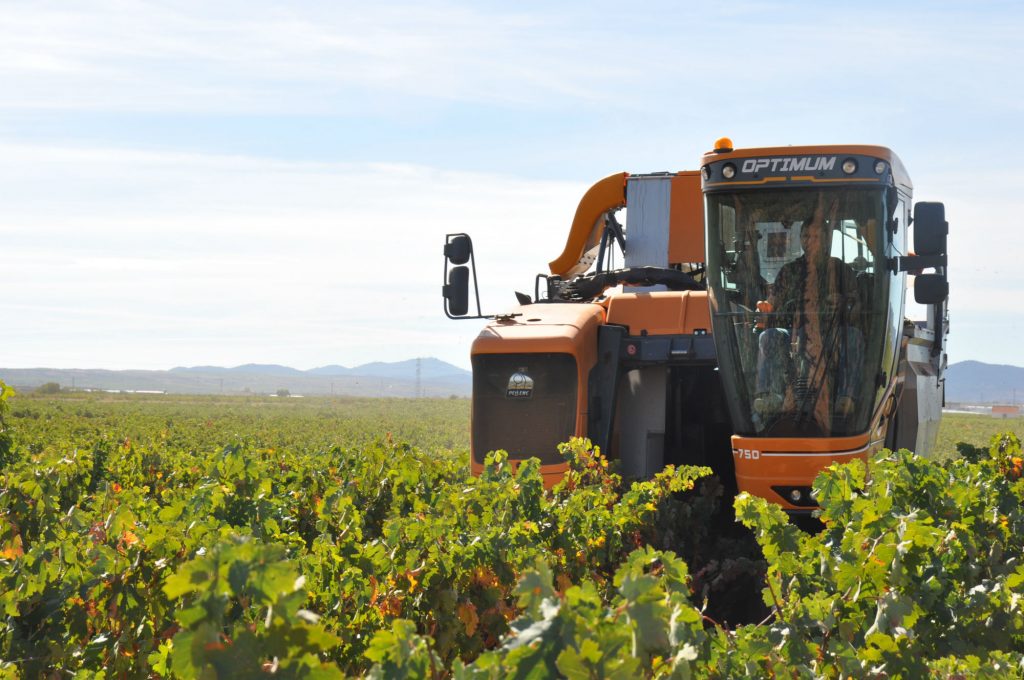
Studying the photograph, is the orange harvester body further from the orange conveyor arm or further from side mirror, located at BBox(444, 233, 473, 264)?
the orange conveyor arm

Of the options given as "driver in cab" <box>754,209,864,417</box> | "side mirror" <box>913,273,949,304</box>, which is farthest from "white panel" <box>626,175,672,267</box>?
"side mirror" <box>913,273,949,304</box>

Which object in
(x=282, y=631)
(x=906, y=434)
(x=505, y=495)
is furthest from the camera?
(x=906, y=434)

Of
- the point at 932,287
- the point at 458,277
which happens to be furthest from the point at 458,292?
the point at 932,287

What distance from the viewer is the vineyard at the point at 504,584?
2615 mm

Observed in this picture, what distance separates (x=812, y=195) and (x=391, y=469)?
3.51m

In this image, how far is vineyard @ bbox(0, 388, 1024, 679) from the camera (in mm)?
2615

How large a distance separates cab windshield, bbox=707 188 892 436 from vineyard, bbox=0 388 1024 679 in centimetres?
93

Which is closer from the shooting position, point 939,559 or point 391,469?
point 939,559

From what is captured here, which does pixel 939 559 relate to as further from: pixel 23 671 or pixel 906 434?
pixel 906 434

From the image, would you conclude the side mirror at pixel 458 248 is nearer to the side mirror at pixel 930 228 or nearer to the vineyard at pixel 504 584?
the vineyard at pixel 504 584

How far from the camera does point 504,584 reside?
507cm

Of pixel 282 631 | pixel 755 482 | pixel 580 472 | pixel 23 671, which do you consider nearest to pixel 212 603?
pixel 282 631

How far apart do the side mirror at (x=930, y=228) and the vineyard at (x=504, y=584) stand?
1.47m

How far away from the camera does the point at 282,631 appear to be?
99.7 inches
